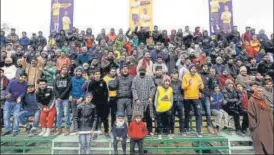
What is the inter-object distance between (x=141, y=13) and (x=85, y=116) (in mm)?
9861

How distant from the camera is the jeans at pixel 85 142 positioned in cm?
672

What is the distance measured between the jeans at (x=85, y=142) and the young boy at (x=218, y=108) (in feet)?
11.3

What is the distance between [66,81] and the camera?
25.1ft

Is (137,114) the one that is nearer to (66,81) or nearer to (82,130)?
(82,130)

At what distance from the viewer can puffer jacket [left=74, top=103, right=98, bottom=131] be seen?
6848 mm

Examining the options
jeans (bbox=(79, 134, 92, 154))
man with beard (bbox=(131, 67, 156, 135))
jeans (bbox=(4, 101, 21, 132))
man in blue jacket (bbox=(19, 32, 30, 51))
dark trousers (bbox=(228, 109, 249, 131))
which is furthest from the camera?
Answer: man in blue jacket (bbox=(19, 32, 30, 51))

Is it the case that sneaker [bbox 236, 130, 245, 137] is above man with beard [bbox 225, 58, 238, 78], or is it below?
below

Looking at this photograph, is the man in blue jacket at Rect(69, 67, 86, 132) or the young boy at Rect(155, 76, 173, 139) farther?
the man in blue jacket at Rect(69, 67, 86, 132)

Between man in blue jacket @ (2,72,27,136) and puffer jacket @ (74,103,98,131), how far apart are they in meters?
1.69

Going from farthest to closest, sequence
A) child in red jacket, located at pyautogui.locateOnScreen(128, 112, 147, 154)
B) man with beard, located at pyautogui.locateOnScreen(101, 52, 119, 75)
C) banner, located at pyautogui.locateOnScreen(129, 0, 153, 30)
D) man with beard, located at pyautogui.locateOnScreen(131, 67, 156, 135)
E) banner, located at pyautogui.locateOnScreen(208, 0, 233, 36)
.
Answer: banner, located at pyautogui.locateOnScreen(129, 0, 153, 30), banner, located at pyautogui.locateOnScreen(208, 0, 233, 36), man with beard, located at pyautogui.locateOnScreen(101, 52, 119, 75), man with beard, located at pyautogui.locateOnScreen(131, 67, 156, 135), child in red jacket, located at pyautogui.locateOnScreen(128, 112, 147, 154)

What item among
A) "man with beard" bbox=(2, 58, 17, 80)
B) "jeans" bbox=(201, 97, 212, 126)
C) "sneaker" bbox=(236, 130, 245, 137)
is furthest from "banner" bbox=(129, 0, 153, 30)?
"sneaker" bbox=(236, 130, 245, 137)

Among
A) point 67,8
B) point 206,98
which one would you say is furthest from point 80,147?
point 67,8

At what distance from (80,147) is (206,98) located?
344 centimetres

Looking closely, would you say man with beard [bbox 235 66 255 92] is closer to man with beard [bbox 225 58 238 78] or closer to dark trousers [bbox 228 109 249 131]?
dark trousers [bbox 228 109 249 131]
